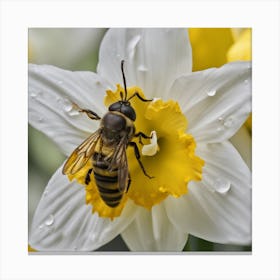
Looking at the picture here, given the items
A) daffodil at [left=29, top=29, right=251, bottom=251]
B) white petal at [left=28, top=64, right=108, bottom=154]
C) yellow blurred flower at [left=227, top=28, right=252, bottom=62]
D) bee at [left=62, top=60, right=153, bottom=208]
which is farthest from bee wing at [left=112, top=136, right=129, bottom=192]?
yellow blurred flower at [left=227, top=28, right=252, bottom=62]

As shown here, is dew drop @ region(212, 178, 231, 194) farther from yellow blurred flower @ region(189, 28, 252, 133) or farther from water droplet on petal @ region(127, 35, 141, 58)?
water droplet on petal @ region(127, 35, 141, 58)

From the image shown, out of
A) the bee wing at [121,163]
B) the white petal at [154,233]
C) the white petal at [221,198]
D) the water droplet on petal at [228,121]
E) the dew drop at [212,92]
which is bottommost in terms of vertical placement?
the white petal at [154,233]

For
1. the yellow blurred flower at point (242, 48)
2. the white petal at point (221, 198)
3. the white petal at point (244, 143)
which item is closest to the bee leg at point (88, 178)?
the white petal at point (221, 198)

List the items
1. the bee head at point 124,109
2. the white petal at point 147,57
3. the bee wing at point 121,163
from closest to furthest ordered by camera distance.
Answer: the bee wing at point 121,163
the bee head at point 124,109
the white petal at point 147,57

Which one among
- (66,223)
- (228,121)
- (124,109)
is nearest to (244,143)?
(228,121)

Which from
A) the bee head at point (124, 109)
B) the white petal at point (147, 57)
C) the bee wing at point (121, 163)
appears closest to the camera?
the bee wing at point (121, 163)

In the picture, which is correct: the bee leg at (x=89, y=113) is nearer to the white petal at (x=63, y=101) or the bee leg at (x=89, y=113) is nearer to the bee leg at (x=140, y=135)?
the white petal at (x=63, y=101)
